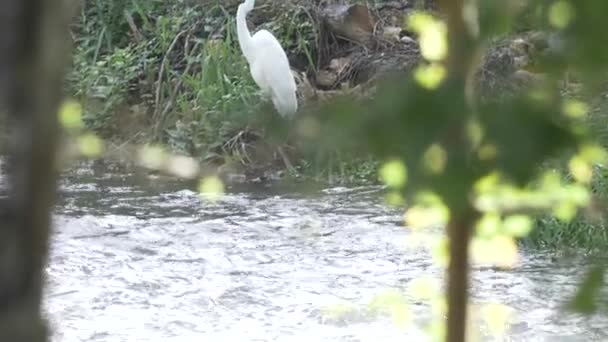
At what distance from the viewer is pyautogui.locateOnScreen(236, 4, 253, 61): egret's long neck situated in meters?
6.52

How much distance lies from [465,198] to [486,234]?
1.19ft

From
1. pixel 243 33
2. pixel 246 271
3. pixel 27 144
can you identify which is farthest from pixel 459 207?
pixel 243 33

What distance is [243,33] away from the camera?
659cm

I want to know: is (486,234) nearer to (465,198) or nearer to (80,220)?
(465,198)

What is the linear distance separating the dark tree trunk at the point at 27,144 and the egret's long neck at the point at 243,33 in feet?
20.0

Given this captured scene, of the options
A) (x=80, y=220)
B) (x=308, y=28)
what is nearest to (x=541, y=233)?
(x=80, y=220)

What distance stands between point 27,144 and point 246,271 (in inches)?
163

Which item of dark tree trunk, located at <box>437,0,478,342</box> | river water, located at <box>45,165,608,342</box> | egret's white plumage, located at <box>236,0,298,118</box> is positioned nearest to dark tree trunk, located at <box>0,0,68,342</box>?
dark tree trunk, located at <box>437,0,478,342</box>

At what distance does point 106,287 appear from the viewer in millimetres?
4355

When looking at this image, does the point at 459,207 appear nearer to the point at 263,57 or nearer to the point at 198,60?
the point at 263,57

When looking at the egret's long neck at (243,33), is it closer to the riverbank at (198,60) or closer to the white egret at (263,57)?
the white egret at (263,57)

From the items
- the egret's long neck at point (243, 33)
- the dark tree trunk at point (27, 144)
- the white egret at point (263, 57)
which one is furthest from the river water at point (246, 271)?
the dark tree trunk at point (27, 144)

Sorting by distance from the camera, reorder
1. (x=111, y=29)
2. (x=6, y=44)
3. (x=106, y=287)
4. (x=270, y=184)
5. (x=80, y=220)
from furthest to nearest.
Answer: (x=111, y=29) → (x=270, y=184) → (x=80, y=220) → (x=106, y=287) → (x=6, y=44)

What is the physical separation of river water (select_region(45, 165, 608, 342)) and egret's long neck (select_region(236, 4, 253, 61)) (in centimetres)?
102
